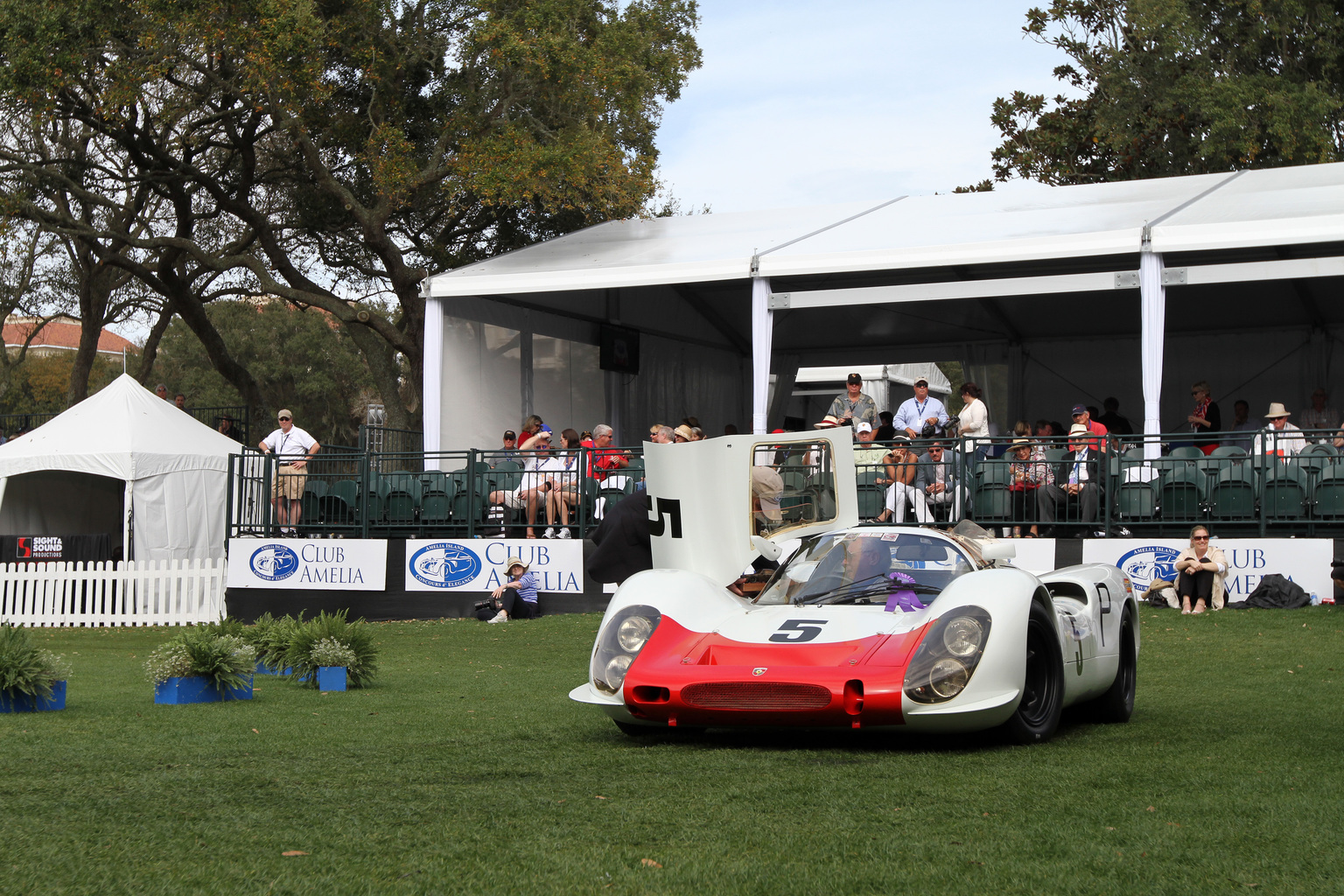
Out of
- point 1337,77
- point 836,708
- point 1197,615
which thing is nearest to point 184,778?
point 836,708

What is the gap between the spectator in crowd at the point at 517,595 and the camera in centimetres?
1588

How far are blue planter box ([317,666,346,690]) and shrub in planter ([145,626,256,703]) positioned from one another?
0.67 m

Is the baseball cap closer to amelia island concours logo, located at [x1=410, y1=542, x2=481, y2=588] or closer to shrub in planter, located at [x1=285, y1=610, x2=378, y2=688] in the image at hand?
shrub in planter, located at [x1=285, y1=610, x2=378, y2=688]

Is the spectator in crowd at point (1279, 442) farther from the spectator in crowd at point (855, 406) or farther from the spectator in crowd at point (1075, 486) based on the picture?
the spectator in crowd at point (855, 406)

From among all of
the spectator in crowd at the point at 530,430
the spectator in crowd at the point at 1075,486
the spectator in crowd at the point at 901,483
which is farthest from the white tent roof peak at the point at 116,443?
the spectator in crowd at the point at 1075,486

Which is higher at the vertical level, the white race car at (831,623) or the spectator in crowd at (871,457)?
the spectator in crowd at (871,457)

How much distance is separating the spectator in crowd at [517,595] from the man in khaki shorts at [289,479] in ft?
12.1

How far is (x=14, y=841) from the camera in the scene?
404 cm

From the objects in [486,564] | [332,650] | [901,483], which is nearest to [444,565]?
[486,564]

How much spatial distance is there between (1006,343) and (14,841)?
2255 cm

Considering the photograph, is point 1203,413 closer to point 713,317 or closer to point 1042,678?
point 713,317

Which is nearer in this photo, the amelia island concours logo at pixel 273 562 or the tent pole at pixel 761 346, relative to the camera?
the tent pole at pixel 761 346

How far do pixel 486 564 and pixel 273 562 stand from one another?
3343 millimetres

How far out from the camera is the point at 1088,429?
16250 millimetres
